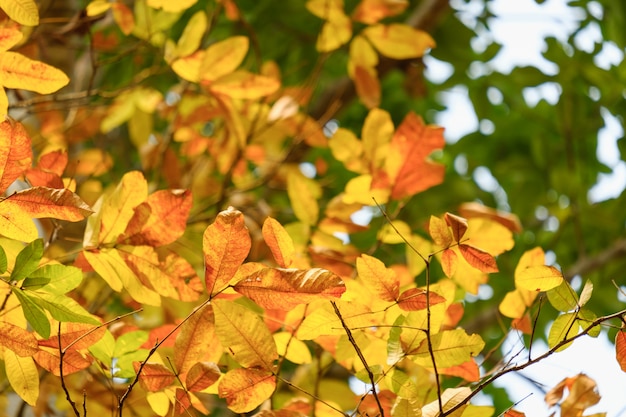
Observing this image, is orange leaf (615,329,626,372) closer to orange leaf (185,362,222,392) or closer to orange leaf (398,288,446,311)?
orange leaf (398,288,446,311)

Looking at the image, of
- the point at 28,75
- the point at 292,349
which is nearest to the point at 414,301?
the point at 292,349

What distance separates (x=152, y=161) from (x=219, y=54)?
545 millimetres

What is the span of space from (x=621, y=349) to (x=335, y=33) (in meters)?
0.69

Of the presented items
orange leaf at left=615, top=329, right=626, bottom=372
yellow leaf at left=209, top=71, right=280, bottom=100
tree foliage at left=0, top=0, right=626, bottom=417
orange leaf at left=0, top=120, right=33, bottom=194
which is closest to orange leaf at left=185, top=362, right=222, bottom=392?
tree foliage at left=0, top=0, right=626, bottom=417

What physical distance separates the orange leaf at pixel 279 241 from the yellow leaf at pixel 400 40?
1.71ft

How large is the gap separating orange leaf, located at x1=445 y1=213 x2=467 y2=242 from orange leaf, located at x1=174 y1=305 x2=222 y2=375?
0.21 meters

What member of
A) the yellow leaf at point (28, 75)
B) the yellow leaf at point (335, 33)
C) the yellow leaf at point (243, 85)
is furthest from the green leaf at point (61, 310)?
the yellow leaf at point (335, 33)

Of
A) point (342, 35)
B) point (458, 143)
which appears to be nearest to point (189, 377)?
point (342, 35)

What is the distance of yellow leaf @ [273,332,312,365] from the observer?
2.29 ft

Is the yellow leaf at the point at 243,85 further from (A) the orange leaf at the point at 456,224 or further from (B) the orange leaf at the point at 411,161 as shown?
(A) the orange leaf at the point at 456,224

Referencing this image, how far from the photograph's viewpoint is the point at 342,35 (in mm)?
1086

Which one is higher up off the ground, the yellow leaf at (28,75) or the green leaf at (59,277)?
the yellow leaf at (28,75)

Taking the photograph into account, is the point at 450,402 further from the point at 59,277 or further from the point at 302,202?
the point at 302,202

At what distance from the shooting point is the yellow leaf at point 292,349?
70 centimetres
